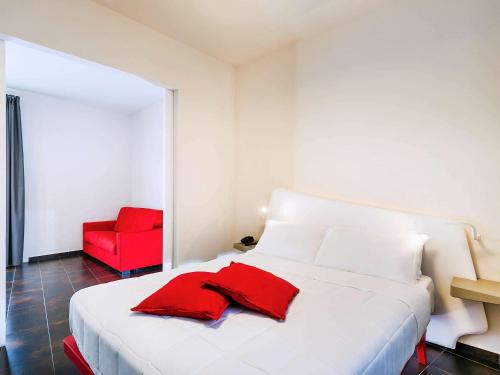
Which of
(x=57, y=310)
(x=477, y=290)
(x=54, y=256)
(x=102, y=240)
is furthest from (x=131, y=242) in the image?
(x=477, y=290)

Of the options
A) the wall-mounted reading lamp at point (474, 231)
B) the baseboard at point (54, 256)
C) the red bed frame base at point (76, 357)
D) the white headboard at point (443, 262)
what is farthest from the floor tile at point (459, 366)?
the baseboard at point (54, 256)

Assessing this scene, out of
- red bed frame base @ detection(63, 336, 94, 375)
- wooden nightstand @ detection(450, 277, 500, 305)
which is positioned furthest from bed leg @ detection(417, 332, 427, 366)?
red bed frame base @ detection(63, 336, 94, 375)

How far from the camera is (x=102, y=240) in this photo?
13.0 ft

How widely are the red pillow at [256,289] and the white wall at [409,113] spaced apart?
1.38 meters

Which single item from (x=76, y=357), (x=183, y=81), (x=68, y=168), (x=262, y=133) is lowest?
(x=76, y=357)

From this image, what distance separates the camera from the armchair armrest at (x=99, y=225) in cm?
460

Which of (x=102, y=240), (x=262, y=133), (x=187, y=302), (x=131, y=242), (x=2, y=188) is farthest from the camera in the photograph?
(x=102, y=240)

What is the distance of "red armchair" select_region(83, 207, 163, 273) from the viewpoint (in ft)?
11.9

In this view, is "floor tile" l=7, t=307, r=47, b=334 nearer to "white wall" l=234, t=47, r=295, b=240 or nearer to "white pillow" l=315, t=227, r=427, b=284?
"white wall" l=234, t=47, r=295, b=240

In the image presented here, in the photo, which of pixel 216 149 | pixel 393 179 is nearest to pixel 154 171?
pixel 216 149

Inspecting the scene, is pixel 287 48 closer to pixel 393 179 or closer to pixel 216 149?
pixel 216 149

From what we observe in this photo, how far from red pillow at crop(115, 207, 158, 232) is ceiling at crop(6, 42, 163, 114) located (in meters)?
1.81

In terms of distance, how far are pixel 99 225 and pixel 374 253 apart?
174 inches

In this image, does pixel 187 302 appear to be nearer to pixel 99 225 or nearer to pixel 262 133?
pixel 262 133
